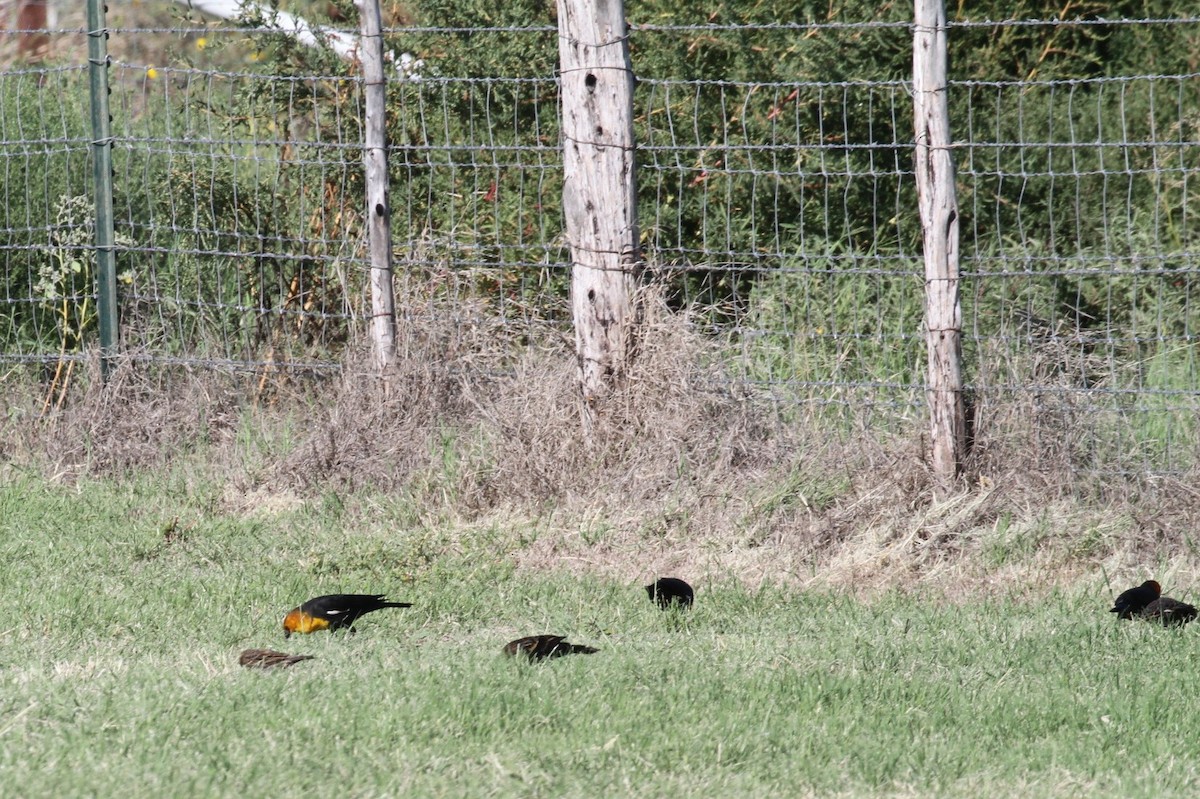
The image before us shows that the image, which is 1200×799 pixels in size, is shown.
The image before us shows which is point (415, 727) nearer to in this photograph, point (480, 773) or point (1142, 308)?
point (480, 773)

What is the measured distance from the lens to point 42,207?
8.79 m

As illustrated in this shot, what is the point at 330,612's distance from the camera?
507 cm

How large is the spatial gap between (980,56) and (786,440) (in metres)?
4.05

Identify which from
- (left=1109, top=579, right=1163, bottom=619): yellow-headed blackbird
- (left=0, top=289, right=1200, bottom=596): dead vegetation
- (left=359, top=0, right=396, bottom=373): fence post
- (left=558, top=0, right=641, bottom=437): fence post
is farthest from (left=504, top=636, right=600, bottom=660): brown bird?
(left=359, top=0, right=396, bottom=373): fence post

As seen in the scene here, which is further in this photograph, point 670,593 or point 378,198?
point 378,198

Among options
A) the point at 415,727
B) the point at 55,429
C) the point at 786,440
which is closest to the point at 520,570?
the point at 786,440

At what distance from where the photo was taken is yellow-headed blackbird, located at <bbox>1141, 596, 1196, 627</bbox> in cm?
509

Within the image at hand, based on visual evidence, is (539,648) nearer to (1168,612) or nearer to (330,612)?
(330,612)

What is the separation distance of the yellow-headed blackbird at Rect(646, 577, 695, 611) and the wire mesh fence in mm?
1573

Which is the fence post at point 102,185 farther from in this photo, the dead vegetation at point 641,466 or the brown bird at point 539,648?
the brown bird at point 539,648

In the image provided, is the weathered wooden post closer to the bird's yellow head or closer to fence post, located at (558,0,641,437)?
fence post, located at (558,0,641,437)

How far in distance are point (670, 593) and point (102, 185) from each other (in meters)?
4.14

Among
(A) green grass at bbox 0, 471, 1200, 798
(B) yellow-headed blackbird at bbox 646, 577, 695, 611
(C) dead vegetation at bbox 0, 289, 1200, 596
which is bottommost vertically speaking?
(A) green grass at bbox 0, 471, 1200, 798

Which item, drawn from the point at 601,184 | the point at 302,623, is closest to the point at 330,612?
the point at 302,623
